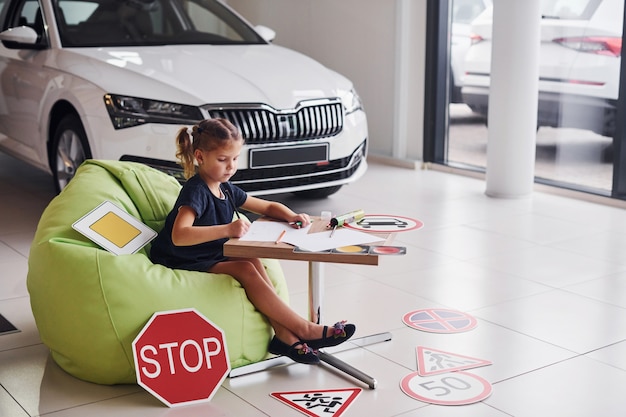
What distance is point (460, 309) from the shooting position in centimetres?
394

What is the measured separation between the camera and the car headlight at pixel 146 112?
4918 mm

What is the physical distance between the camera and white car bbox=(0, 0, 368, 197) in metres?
4.97

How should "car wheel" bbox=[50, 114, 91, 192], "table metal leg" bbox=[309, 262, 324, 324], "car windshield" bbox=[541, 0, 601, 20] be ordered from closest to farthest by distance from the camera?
"table metal leg" bbox=[309, 262, 324, 324] → "car wheel" bbox=[50, 114, 91, 192] → "car windshield" bbox=[541, 0, 601, 20]

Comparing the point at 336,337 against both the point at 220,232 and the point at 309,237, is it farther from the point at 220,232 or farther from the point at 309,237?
the point at 220,232

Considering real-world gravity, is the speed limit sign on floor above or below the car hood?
below

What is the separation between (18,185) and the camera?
21.7 ft

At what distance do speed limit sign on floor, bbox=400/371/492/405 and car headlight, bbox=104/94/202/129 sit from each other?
2.27 metres

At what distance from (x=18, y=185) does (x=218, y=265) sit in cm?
383

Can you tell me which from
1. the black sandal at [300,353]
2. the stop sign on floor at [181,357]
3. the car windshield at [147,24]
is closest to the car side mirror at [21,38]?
the car windshield at [147,24]

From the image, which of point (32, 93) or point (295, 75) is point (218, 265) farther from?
point (32, 93)

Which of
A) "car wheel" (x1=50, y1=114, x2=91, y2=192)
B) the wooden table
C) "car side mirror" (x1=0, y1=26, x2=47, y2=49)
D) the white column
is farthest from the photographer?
the white column

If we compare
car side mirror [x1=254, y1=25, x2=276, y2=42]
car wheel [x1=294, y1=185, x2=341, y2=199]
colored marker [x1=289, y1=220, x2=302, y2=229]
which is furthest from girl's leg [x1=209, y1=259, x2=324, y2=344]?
car side mirror [x1=254, y1=25, x2=276, y2=42]

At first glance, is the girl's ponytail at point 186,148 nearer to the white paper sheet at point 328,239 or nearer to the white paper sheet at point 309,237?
the white paper sheet at point 309,237

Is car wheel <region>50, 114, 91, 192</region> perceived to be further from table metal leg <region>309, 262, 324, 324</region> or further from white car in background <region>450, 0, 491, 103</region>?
white car in background <region>450, 0, 491, 103</region>
